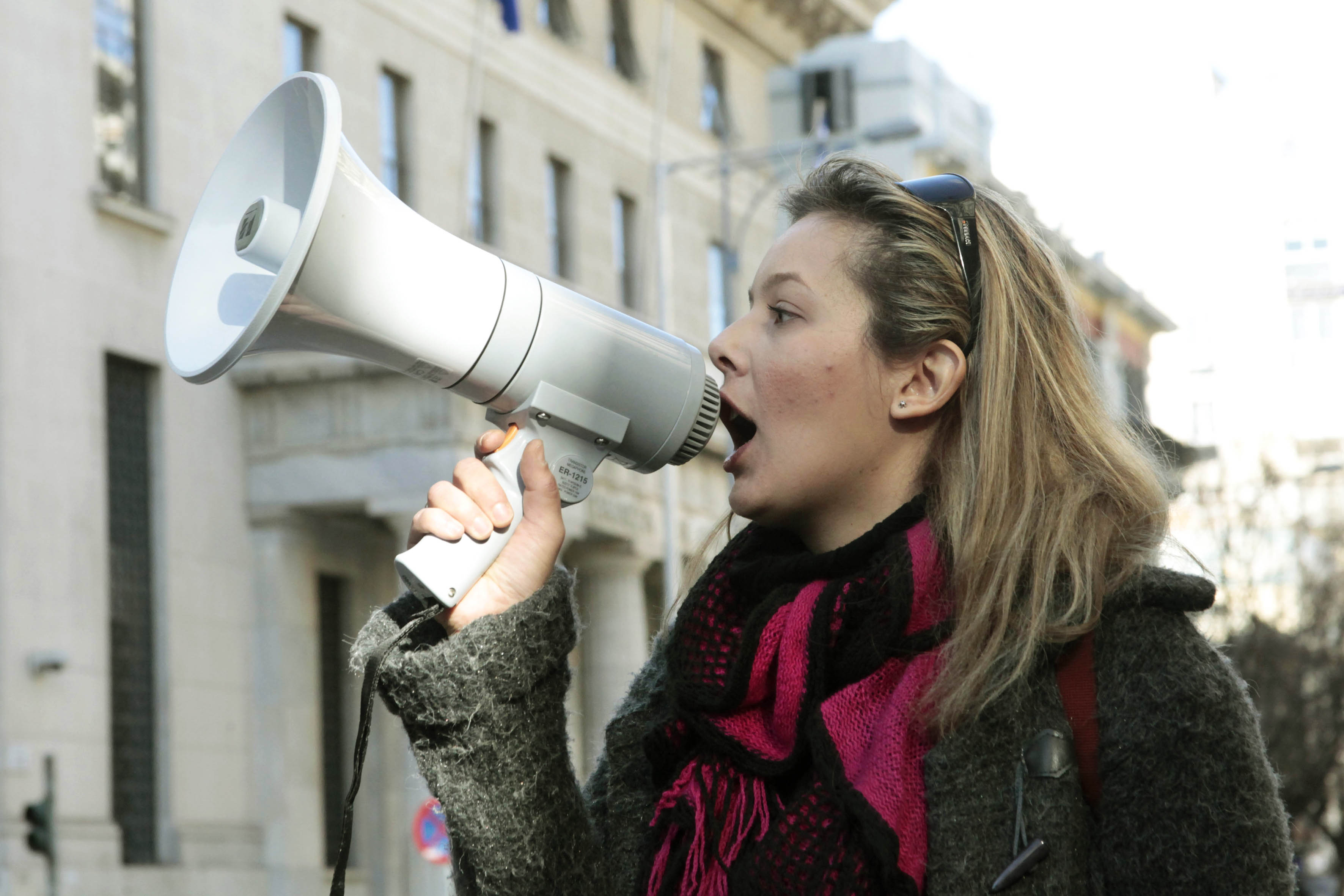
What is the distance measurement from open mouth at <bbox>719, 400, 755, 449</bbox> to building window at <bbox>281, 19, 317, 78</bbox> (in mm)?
19422

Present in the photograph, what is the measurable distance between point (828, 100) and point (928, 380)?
33.1 metres

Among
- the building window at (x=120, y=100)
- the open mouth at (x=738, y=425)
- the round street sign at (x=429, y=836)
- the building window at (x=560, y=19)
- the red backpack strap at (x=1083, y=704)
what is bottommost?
the round street sign at (x=429, y=836)

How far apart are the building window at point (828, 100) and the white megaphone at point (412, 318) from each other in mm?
30821

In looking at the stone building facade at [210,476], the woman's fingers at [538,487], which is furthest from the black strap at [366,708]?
the stone building facade at [210,476]

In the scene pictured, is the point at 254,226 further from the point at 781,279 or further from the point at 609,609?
the point at 609,609

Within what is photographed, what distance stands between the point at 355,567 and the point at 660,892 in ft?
67.2

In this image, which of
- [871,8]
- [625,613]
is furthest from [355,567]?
[871,8]

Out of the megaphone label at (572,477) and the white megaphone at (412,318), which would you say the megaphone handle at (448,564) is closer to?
the white megaphone at (412,318)

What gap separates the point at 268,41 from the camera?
20906 mm

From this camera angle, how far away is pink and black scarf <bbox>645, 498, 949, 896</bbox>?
2.28 meters

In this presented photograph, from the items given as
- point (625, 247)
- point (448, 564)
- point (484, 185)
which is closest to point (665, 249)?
point (484, 185)

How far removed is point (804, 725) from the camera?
94.7 inches

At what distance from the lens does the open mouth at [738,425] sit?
2711mm

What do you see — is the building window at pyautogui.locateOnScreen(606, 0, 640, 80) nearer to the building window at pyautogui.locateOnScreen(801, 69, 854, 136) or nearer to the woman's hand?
the building window at pyautogui.locateOnScreen(801, 69, 854, 136)
